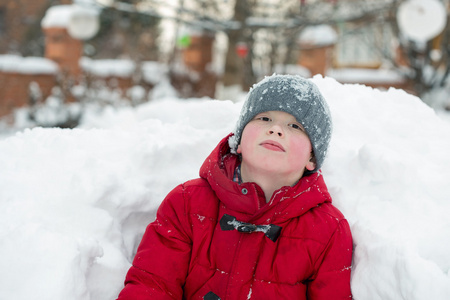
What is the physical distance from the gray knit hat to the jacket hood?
0.14 meters

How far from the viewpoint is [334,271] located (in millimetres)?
1611

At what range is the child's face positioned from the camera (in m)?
1.66

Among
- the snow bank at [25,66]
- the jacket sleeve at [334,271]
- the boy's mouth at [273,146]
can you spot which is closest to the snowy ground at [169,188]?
the jacket sleeve at [334,271]

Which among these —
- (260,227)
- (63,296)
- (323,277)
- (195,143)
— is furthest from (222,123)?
(63,296)

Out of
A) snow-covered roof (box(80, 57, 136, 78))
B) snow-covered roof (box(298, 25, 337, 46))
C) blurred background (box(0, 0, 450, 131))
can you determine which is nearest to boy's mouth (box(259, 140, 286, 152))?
blurred background (box(0, 0, 450, 131))

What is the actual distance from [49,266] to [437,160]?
1738 mm

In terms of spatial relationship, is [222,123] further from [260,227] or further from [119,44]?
[119,44]

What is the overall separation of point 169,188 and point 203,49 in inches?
490

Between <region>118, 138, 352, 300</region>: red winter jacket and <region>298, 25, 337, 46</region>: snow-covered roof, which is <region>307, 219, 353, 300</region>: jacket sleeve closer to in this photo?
<region>118, 138, 352, 300</region>: red winter jacket

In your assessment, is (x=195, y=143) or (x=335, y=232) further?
(x=195, y=143)

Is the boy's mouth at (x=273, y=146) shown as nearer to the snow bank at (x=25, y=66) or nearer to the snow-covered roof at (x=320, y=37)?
the snow-covered roof at (x=320, y=37)

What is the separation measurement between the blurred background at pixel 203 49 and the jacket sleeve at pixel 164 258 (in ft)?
19.3

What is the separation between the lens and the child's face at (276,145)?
1662 mm

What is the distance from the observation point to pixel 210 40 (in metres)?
14.2
